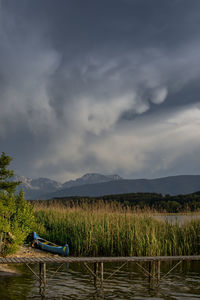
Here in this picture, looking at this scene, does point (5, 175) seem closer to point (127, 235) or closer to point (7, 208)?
point (7, 208)

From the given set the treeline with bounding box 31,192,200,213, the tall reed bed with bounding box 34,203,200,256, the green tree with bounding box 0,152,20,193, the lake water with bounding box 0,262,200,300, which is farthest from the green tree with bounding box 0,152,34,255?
the treeline with bounding box 31,192,200,213

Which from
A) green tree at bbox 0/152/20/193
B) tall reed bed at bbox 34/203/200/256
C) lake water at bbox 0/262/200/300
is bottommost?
lake water at bbox 0/262/200/300

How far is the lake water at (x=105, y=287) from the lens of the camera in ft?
35.4

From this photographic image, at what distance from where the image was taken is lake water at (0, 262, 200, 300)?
35.4 ft

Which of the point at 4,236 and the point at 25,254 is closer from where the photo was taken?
the point at 4,236

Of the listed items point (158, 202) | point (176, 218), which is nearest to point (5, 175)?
point (176, 218)

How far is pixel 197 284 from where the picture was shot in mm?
12617

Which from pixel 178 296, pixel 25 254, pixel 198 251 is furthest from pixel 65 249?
pixel 178 296

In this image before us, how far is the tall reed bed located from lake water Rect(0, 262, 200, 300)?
1626mm

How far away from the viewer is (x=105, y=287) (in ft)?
39.1

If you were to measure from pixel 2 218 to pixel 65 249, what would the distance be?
13.2 ft

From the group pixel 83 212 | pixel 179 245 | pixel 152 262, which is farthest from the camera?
pixel 83 212

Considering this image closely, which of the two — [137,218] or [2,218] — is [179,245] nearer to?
[137,218]

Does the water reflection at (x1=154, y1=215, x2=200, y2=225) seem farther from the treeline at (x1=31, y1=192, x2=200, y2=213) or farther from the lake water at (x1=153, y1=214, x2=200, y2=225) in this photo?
the treeline at (x1=31, y1=192, x2=200, y2=213)
